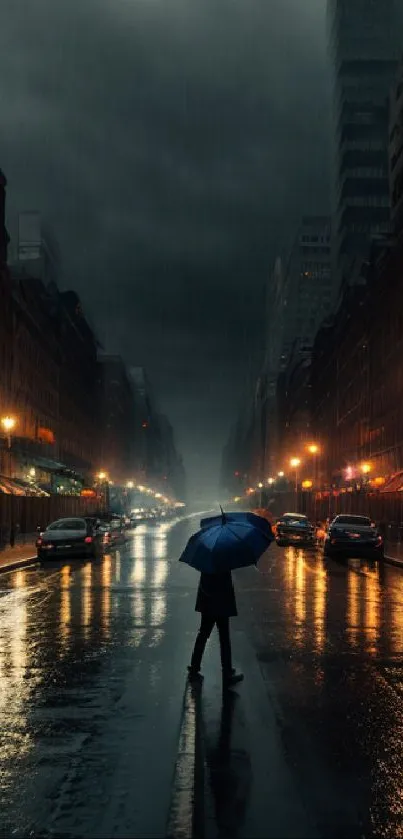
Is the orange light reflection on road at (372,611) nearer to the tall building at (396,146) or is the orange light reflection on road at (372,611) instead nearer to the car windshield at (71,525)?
the car windshield at (71,525)

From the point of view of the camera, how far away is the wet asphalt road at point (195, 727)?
578 centimetres

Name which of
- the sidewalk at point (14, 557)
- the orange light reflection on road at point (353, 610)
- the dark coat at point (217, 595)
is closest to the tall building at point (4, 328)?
the sidewalk at point (14, 557)

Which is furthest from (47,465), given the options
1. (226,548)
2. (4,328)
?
(226,548)

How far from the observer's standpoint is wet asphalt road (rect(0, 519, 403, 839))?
5781mm

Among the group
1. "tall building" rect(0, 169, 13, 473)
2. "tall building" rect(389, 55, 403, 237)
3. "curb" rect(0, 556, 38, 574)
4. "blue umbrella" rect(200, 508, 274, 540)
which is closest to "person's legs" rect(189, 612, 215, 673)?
"blue umbrella" rect(200, 508, 274, 540)

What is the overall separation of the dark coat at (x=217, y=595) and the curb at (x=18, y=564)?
21.4 m

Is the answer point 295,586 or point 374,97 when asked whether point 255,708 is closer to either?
point 295,586

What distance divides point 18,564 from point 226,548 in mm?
24466

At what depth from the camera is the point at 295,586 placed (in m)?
24.2

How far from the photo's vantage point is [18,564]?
1287 inches

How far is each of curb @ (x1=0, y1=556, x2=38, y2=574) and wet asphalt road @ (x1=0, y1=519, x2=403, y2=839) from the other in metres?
13.3

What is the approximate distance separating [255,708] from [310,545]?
147 ft

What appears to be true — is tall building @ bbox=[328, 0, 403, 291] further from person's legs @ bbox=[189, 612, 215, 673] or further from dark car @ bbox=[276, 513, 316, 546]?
person's legs @ bbox=[189, 612, 215, 673]

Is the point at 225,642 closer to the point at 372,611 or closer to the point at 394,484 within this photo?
the point at 372,611
